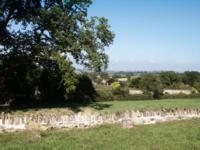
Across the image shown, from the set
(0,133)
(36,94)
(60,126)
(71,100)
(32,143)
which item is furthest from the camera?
(71,100)

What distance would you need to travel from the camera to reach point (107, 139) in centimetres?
1748

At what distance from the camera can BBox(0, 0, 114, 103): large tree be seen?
28.7m

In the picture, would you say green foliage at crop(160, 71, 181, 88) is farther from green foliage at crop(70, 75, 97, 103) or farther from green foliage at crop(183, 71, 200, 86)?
green foliage at crop(70, 75, 97, 103)

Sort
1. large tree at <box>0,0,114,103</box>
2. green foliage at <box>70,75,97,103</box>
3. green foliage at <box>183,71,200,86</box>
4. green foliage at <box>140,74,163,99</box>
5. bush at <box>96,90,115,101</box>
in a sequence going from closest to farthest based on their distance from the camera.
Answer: large tree at <box>0,0,114,103</box> < green foliage at <box>70,75,97,103</box> < bush at <box>96,90,115,101</box> < green foliage at <box>140,74,163,99</box> < green foliage at <box>183,71,200,86</box>

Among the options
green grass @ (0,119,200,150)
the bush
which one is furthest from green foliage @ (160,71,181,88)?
green grass @ (0,119,200,150)

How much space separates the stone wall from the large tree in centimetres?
606

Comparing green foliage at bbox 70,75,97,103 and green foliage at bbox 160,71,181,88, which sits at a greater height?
green foliage at bbox 160,71,181,88

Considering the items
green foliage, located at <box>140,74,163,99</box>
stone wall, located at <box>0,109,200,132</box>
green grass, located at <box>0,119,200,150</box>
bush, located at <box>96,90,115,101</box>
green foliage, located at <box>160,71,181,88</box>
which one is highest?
green foliage, located at <box>160,71,181,88</box>

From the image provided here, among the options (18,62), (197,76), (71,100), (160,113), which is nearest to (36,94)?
(71,100)

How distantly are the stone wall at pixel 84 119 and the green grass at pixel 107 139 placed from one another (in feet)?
3.23

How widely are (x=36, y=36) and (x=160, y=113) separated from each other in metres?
12.0

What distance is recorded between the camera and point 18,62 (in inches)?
1196

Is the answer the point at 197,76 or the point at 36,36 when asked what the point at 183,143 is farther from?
the point at 197,76

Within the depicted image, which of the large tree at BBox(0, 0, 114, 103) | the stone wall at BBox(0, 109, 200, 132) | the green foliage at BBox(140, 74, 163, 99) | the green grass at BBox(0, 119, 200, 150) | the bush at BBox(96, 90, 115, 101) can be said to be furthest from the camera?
the green foliage at BBox(140, 74, 163, 99)
